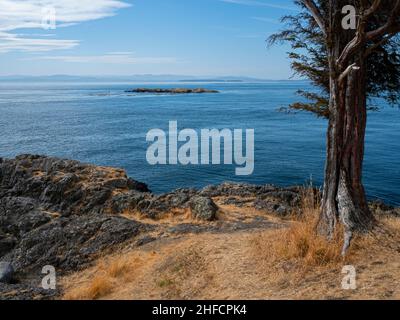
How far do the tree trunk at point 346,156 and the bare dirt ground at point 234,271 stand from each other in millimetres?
1020

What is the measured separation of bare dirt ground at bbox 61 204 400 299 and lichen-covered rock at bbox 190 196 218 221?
79.6 inches

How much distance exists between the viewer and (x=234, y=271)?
10.5 m

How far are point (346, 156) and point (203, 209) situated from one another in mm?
6403

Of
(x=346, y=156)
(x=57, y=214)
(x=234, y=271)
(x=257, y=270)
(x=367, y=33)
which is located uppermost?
(x=367, y=33)

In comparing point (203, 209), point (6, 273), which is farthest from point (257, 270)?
point (6, 273)

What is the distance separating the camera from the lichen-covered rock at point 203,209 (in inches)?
634

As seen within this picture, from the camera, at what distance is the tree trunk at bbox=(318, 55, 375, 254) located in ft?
37.9

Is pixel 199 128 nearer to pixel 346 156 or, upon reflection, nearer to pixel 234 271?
pixel 346 156

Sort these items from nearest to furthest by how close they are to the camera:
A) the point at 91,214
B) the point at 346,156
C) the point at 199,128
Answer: the point at 346,156, the point at 91,214, the point at 199,128

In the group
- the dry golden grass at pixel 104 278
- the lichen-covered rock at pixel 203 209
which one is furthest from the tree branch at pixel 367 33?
the dry golden grass at pixel 104 278

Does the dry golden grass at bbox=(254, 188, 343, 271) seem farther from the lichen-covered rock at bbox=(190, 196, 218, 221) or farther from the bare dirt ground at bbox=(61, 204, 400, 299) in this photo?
the lichen-covered rock at bbox=(190, 196, 218, 221)

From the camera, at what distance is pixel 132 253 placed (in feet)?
44.2

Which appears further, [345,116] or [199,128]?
[199,128]
